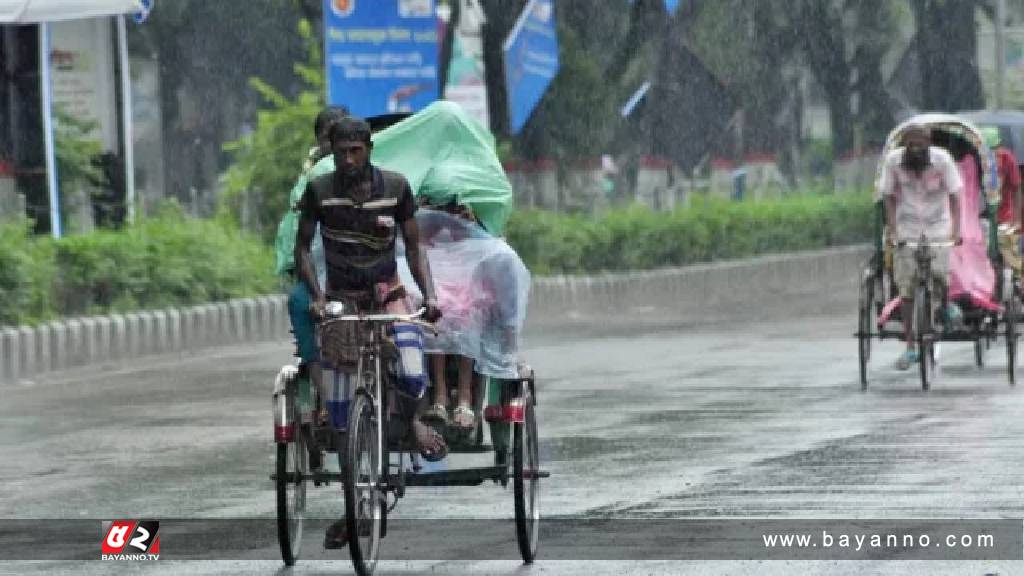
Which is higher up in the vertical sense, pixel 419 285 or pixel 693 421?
pixel 419 285

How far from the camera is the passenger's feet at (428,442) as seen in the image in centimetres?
1012

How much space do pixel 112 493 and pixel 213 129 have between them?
50382 mm

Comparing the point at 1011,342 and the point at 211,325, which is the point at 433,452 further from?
the point at 211,325

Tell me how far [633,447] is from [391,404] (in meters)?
4.34

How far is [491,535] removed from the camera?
10.8m

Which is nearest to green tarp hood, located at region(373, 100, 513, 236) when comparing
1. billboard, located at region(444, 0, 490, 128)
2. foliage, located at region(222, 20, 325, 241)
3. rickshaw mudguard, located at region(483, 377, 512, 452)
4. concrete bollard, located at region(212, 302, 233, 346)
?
rickshaw mudguard, located at region(483, 377, 512, 452)

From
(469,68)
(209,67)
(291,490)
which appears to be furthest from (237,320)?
(209,67)

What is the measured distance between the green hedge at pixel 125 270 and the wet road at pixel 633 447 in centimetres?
105

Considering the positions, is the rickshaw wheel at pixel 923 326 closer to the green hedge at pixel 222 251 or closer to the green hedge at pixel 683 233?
the green hedge at pixel 222 251

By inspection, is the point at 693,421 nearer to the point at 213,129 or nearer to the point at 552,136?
the point at 552,136

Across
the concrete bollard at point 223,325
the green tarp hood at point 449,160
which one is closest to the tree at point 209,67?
the concrete bollard at point 223,325

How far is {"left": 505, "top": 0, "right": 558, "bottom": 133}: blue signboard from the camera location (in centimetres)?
3131

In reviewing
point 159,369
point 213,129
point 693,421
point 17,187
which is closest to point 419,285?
point 693,421

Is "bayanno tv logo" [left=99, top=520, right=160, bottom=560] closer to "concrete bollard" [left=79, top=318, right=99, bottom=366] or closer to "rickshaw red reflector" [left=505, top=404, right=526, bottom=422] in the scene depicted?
"rickshaw red reflector" [left=505, top=404, right=526, bottom=422]
